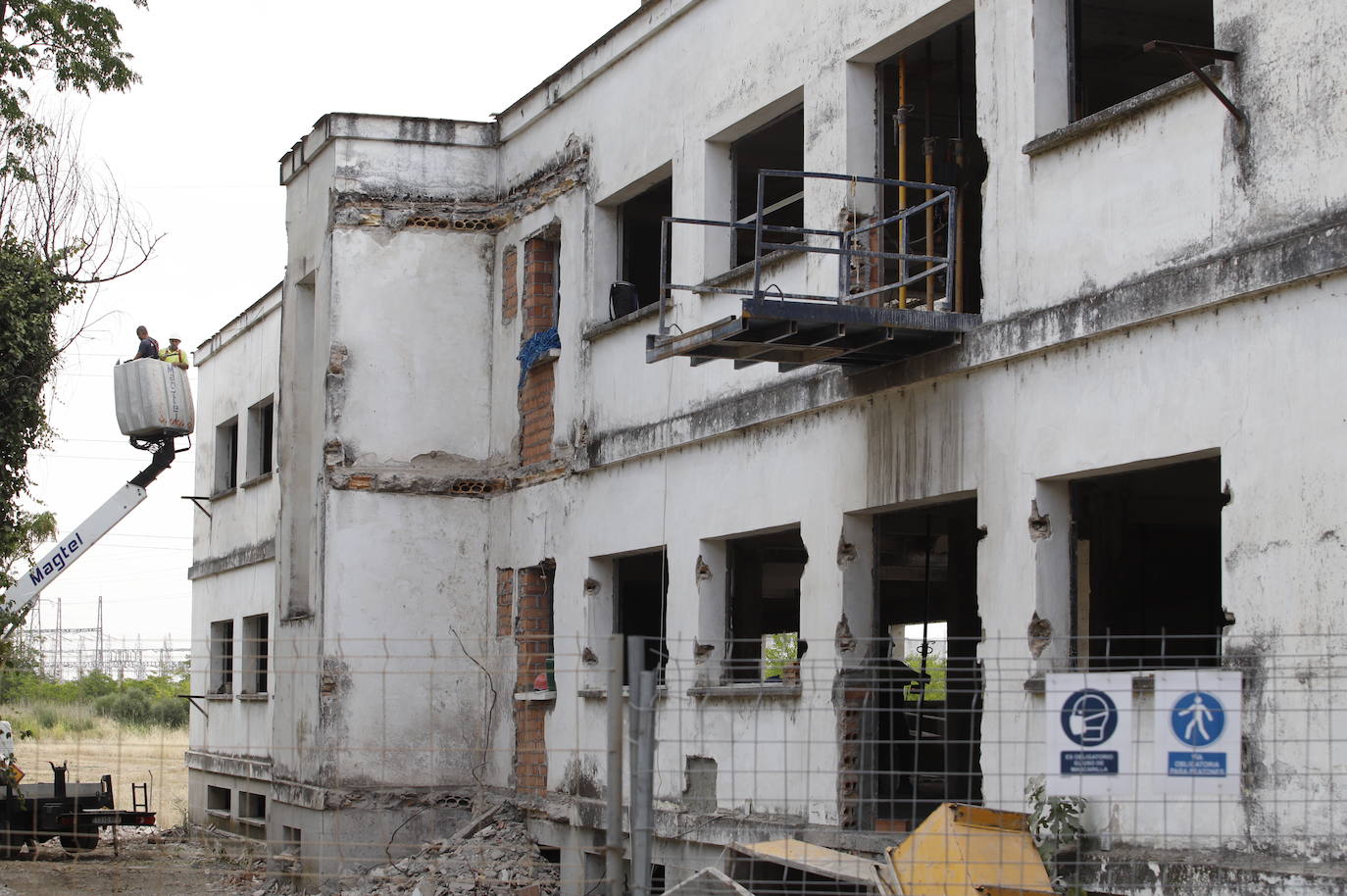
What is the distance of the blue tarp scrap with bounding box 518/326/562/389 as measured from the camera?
1688 centimetres

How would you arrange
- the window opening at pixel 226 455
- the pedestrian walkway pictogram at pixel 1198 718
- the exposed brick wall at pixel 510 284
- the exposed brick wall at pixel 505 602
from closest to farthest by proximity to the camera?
the pedestrian walkway pictogram at pixel 1198 718, the exposed brick wall at pixel 505 602, the exposed brick wall at pixel 510 284, the window opening at pixel 226 455

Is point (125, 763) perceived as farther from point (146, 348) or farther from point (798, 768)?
point (798, 768)

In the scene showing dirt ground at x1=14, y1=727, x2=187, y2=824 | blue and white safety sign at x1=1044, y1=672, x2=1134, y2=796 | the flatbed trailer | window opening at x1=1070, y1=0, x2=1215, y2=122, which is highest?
window opening at x1=1070, y1=0, x2=1215, y2=122

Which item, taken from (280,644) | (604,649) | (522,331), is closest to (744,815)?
(604,649)

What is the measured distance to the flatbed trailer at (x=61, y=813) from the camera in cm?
2017

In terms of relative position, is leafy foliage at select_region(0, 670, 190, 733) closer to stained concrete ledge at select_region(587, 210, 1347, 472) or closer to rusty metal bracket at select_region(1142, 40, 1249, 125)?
stained concrete ledge at select_region(587, 210, 1347, 472)

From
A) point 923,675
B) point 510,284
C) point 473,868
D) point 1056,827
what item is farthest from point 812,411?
point 510,284

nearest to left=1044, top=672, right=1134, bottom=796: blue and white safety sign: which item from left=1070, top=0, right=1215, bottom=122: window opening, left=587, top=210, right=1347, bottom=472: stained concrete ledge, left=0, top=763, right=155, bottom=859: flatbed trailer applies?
left=587, top=210, right=1347, bottom=472: stained concrete ledge

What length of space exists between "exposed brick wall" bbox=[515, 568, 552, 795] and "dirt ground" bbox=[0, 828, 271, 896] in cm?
285

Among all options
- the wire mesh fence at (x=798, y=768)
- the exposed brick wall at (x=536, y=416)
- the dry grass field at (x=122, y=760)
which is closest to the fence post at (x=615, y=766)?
the wire mesh fence at (x=798, y=768)

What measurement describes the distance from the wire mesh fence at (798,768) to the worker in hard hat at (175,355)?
4284mm

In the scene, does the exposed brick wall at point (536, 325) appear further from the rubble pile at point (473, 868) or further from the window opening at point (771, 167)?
the rubble pile at point (473, 868)

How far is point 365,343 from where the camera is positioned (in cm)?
1767

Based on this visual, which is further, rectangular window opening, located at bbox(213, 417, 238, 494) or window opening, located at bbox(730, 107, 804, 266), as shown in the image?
rectangular window opening, located at bbox(213, 417, 238, 494)
